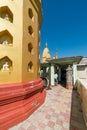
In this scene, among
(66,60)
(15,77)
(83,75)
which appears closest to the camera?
(15,77)

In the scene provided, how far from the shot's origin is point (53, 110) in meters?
5.61

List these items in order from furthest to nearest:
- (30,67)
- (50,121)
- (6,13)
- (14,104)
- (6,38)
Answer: (30,67), (6,13), (6,38), (50,121), (14,104)

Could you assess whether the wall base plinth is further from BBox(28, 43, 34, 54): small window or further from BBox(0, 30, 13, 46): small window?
BBox(28, 43, 34, 54): small window

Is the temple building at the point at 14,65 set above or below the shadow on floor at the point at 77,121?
above

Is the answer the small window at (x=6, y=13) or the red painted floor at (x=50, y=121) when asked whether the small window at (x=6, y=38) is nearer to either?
the small window at (x=6, y=13)

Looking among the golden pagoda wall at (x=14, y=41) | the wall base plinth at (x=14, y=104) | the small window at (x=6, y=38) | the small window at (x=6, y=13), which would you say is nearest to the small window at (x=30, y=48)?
the golden pagoda wall at (x=14, y=41)

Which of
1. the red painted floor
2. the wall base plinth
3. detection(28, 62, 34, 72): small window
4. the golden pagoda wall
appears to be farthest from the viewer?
detection(28, 62, 34, 72): small window

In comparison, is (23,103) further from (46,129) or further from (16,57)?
(16,57)

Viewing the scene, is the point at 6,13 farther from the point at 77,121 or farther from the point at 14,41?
the point at 77,121

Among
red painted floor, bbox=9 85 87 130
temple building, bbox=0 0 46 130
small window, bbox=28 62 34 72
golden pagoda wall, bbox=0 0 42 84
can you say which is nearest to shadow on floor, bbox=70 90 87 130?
red painted floor, bbox=9 85 87 130

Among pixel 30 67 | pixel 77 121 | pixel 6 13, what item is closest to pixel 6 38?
pixel 6 13

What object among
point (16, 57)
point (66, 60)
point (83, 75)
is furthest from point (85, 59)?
point (16, 57)

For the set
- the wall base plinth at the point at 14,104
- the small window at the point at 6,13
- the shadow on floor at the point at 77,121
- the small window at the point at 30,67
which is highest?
the small window at the point at 6,13

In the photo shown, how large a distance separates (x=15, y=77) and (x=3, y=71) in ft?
1.83
